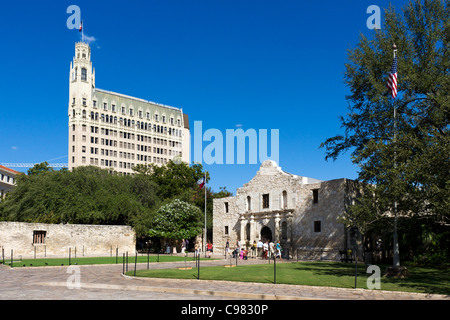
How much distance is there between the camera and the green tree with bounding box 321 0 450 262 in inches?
731

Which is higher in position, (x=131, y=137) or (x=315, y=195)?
(x=131, y=137)

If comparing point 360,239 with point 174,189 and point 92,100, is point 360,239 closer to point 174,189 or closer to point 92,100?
point 174,189

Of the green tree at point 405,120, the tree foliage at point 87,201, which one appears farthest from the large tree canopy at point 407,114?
the tree foliage at point 87,201

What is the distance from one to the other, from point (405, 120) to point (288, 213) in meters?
14.3

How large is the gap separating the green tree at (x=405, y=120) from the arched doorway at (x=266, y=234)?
1003 centimetres

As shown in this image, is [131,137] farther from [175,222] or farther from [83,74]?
[175,222]

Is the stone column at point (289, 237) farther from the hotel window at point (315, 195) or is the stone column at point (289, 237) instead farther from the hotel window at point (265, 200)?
the hotel window at point (265, 200)

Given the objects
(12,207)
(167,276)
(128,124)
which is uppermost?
(128,124)

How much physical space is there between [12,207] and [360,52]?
1388 inches

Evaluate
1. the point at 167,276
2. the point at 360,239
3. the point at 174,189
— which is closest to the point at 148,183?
the point at 174,189

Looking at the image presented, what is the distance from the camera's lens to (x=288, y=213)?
124 feet

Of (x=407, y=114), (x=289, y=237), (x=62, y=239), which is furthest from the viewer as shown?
(x=62, y=239)

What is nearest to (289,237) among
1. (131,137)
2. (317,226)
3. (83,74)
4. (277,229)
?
(277,229)

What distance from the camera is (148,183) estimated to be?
5016 centimetres
